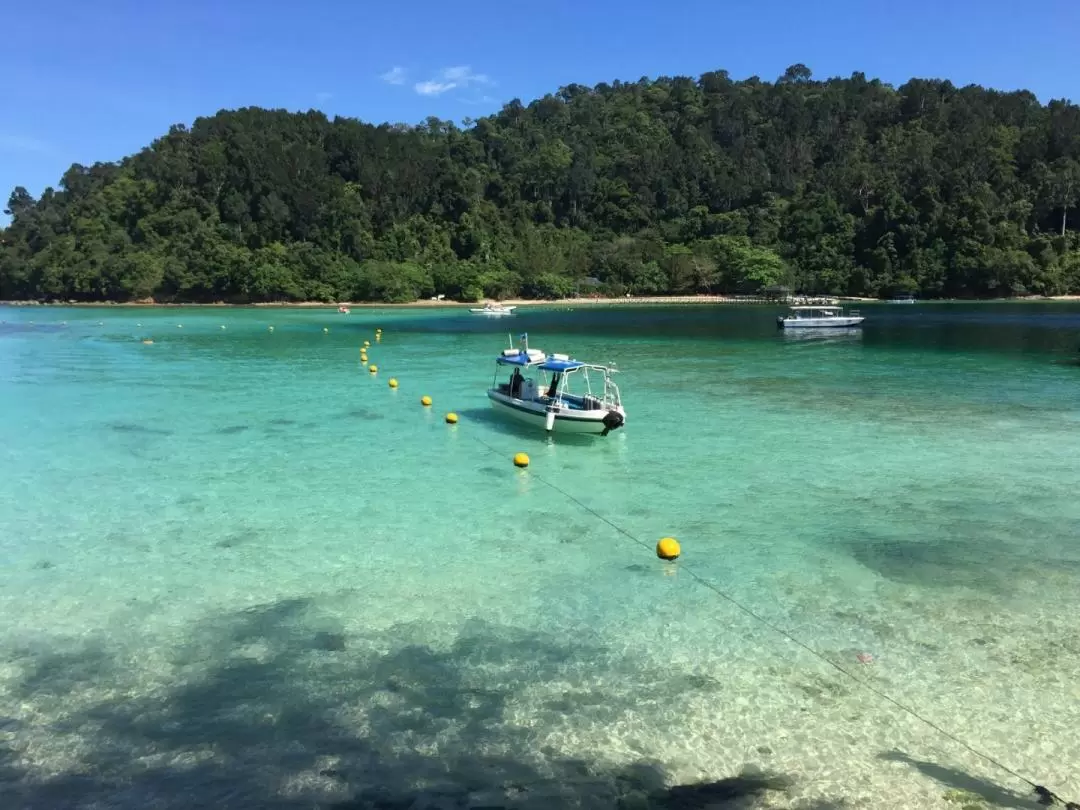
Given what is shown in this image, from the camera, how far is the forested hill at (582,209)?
13212cm

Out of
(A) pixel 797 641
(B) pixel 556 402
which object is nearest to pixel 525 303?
(B) pixel 556 402

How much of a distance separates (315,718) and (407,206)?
153 meters

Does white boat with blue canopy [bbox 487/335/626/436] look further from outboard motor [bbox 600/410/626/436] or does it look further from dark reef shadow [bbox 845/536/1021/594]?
dark reef shadow [bbox 845/536/1021/594]

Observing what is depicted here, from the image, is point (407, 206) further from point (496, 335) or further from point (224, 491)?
point (224, 491)

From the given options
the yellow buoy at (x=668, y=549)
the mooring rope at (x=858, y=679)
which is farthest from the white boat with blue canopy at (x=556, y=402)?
the yellow buoy at (x=668, y=549)

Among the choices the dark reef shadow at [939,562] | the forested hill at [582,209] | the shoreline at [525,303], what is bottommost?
the dark reef shadow at [939,562]

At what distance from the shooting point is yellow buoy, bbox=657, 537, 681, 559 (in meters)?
13.3

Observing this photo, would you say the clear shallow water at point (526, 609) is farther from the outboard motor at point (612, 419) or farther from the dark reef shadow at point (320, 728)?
the outboard motor at point (612, 419)

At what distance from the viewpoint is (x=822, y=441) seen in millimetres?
22828

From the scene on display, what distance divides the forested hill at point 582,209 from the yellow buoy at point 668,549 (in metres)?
122

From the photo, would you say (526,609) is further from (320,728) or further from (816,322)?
(816,322)

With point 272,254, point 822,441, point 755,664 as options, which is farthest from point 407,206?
point 755,664

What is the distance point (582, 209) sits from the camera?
550ft

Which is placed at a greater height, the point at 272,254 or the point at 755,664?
the point at 272,254
